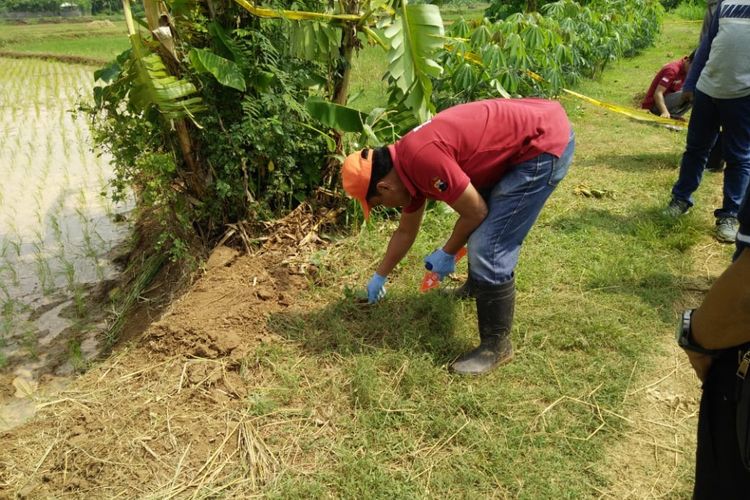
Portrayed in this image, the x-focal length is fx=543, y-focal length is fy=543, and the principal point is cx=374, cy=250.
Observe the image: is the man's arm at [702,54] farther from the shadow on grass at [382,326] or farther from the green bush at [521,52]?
the shadow on grass at [382,326]

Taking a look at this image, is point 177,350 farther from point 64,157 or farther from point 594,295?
point 64,157

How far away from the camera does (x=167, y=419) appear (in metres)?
2.43

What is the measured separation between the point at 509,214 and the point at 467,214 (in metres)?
0.21

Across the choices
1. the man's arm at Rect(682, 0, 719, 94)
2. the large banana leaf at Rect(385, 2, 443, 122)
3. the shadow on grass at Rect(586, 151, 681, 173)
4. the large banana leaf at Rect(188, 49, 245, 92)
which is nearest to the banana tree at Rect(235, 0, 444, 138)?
the large banana leaf at Rect(385, 2, 443, 122)

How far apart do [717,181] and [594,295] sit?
255 cm

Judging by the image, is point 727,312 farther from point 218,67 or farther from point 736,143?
point 736,143

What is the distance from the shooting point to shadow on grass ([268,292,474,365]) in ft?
9.10

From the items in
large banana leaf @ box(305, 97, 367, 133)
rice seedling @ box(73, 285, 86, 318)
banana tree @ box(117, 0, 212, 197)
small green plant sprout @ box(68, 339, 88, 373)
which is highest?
banana tree @ box(117, 0, 212, 197)

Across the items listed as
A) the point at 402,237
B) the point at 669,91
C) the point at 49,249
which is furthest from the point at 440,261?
the point at 669,91

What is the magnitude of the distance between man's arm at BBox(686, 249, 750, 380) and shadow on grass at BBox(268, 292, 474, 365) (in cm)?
164

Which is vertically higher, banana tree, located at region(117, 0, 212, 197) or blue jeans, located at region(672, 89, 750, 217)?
banana tree, located at region(117, 0, 212, 197)

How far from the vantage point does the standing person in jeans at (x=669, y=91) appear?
643 cm

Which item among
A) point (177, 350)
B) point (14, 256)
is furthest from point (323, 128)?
point (14, 256)

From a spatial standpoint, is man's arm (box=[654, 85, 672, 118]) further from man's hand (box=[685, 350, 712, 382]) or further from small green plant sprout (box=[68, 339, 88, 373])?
small green plant sprout (box=[68, 339, 88, 373])
